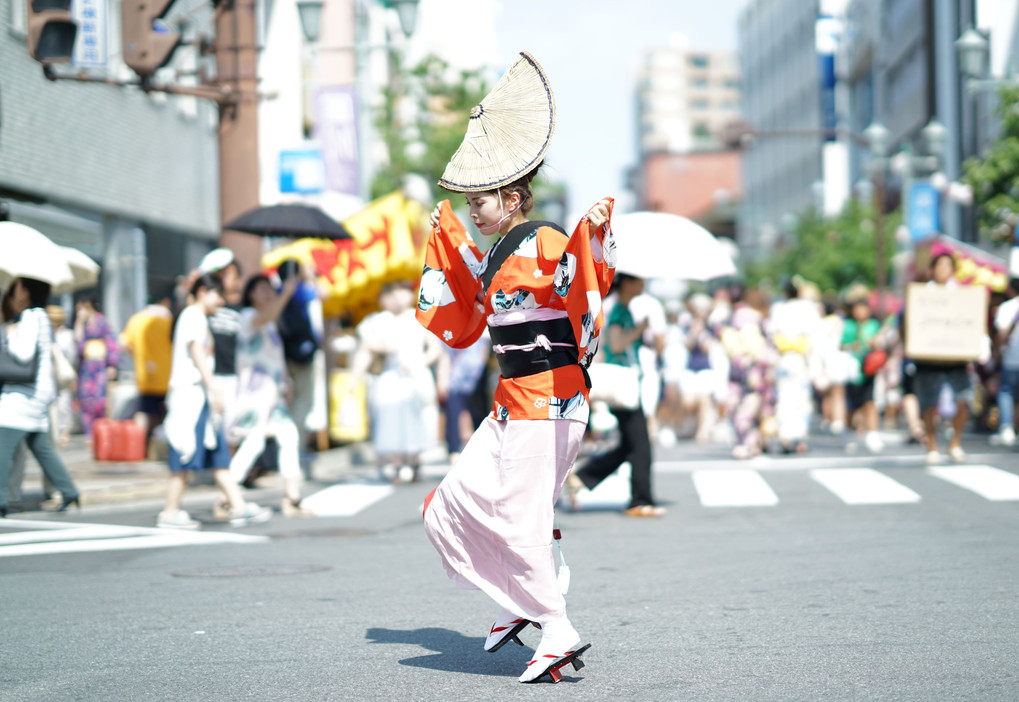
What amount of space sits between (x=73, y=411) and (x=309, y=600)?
1380 centimetres

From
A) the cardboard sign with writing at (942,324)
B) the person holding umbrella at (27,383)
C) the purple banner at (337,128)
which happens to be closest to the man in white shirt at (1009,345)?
the cardboard sign with writing at (942,324)

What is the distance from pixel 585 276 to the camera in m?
4.85

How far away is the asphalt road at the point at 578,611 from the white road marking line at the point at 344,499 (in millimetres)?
683

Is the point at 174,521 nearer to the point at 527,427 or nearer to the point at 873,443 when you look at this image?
the point at 527,427

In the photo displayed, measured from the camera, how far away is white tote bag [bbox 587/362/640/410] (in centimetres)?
995

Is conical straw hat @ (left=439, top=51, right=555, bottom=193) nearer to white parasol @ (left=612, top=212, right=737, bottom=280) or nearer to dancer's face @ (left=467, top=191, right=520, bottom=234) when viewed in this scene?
dancer's face @ (left=467, top=191, right=520, bottom=234)

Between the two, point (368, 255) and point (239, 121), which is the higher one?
point (239, 121)

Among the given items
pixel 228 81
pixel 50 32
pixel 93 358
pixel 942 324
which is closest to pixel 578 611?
pixel 942 324

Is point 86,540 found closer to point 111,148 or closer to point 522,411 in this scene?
point 522,411

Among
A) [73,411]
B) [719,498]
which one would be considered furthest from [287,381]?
[73,411]

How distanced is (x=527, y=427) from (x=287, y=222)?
7.57m

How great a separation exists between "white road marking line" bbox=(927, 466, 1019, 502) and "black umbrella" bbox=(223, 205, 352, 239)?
18.4 feet

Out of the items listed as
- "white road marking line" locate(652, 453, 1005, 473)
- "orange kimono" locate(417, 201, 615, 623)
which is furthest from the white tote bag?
"orange kimono" locate(417, 201, 615, 623)

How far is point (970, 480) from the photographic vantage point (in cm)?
1166
